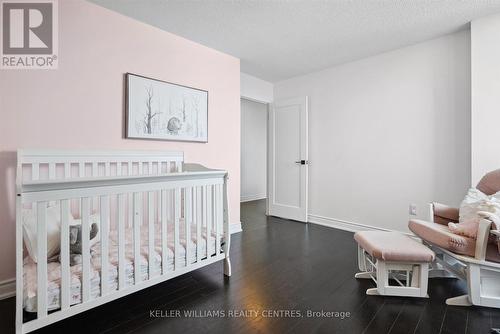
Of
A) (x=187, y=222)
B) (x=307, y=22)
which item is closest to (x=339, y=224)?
(x=187, y=222)

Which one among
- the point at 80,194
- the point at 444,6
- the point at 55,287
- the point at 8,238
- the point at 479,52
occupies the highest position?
the point at 444,6

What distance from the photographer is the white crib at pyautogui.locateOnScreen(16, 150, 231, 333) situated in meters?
1.15

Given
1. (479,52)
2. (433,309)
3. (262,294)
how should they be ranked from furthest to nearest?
(479,52)
(262,294)
(433,309)

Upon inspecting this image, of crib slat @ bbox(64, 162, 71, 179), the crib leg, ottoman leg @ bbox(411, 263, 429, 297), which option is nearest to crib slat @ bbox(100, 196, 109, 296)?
crib slat @ bbox(64, 162, 71, 179)

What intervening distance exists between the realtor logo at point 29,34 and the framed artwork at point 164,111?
0.57 m

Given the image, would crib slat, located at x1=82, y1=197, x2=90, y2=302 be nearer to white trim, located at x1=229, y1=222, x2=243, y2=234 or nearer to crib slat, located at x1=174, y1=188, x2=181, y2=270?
crib slat, located at x1=174, y1=188, x2=181, y2=270

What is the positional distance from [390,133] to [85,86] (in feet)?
10.4

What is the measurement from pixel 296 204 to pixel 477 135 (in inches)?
87.1

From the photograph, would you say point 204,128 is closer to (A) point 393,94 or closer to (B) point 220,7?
(B) point 220,7

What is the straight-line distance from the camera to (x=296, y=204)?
3.71 m

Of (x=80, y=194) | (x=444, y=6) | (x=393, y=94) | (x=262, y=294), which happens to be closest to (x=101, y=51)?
(x=80, y=194)

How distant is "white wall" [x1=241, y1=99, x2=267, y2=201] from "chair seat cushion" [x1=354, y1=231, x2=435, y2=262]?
3789mm

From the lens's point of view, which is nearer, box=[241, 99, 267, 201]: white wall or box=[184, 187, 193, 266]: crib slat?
box=[184, 187, 193, 266]: crib slat

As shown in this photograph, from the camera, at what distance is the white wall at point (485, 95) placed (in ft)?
6.85
